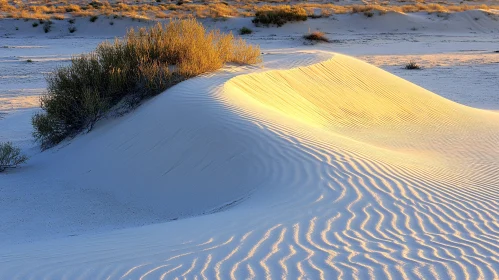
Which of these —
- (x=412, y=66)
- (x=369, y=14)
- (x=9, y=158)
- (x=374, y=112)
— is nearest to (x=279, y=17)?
(x=369, y=14)

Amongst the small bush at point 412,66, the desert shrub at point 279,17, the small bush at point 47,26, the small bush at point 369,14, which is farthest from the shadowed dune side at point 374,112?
the small bush at point 47,26

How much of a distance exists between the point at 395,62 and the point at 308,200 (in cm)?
1838

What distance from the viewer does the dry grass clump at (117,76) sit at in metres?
11.5

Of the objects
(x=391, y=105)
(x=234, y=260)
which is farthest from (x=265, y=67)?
(x=234, y=260)

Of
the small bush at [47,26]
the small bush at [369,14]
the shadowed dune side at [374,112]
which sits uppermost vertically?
the shadowed dune side at [374,112]

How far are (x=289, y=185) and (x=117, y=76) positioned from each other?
234 inches

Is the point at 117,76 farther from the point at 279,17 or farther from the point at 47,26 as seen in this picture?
the point at 47,26

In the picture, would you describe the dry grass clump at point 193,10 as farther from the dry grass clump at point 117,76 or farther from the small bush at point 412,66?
the dry grass clump at point 117,76

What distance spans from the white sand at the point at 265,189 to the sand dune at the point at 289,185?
22mm

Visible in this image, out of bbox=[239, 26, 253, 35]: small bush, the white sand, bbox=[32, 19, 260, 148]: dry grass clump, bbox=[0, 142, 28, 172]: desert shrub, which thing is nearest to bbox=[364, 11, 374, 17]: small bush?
bbox=[239, 26, 253, 35]: small bush

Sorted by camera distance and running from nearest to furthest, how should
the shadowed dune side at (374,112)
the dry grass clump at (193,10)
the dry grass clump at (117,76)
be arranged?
the shadowed dune side at (374,112) → the dry grass clump at (117,76) → the dry grass clump at (193,10)

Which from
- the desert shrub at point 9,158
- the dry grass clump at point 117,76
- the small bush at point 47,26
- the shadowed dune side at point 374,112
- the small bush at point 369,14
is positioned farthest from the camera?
the small bush at point 369,14

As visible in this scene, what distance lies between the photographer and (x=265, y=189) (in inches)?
276

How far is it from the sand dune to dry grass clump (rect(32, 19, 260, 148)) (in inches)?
26.7
